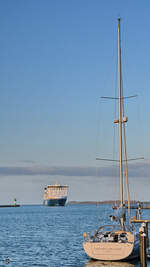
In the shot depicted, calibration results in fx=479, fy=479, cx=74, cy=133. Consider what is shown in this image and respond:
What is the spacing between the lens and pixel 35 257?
38375 mm

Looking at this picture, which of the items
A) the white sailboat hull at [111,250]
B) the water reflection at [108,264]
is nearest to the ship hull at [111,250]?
the white sailboat hull at [111,250]

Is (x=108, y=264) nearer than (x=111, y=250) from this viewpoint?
No

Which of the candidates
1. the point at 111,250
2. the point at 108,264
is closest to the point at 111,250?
the point at 111,250

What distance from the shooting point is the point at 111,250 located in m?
31.5

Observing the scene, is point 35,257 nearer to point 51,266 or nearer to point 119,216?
point 51,266

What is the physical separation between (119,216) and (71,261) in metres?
4.93

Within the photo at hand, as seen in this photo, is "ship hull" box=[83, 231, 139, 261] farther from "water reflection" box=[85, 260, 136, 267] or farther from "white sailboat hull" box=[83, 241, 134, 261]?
"water reflection" box=[85, 260, 136, 267]

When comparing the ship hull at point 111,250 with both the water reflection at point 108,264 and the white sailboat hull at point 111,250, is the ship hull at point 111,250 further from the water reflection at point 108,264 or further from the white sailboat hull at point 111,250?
the water reflection at point 108,264

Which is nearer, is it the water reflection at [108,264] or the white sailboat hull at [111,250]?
the white sailboat hull at [111,250]

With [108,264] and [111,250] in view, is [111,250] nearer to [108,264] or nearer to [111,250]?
[111,250]

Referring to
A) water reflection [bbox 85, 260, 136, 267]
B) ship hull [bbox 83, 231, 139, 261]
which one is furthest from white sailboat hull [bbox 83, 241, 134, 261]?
water reflection [bbox 85, 260, 136, 267]

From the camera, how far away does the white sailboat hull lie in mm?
31500

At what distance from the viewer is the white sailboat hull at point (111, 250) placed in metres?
31.5

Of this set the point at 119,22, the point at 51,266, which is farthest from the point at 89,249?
the point at 119,22
